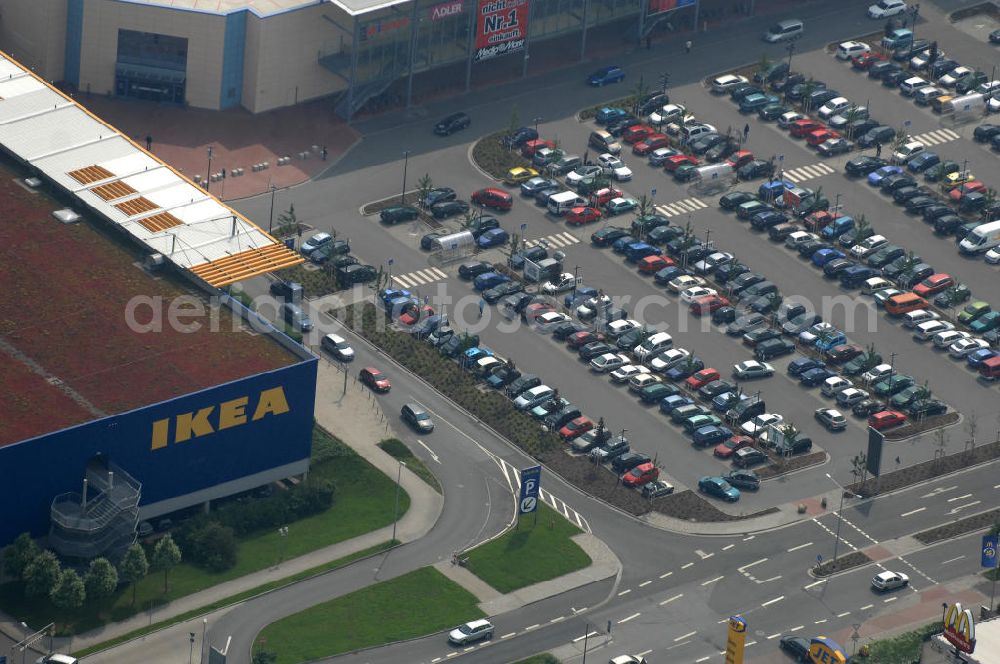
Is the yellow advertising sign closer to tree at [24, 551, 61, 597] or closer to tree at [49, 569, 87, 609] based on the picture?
tree at [49, 569, 87, 609]

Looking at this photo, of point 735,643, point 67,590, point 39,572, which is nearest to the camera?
point 735,643

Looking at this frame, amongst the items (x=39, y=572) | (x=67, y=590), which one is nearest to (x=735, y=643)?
(x=67, y=590)

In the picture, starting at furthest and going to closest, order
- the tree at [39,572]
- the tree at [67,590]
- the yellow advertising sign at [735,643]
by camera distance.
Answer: the tree at [39,572], the tree at [67,590], the yellow advertising sign at [735,643]

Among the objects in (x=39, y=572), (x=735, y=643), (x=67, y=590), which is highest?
(x=735, y=643)

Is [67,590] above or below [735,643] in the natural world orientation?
below

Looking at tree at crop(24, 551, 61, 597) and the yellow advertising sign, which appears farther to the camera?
tree at crop(24, 551, 61, 597)

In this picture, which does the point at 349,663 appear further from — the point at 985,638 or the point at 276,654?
the point at 985,638

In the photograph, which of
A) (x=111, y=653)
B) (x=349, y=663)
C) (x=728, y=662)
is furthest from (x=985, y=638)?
(x=111, y=653)

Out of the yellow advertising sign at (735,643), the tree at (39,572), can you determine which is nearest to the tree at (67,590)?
the tree at (39,572)

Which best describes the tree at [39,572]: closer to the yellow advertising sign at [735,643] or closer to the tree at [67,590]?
the tree at [67,590]

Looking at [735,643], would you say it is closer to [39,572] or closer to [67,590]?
[67,590]

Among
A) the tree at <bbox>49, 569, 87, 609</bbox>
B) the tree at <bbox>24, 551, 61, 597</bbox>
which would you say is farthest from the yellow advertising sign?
the tree at <bbox>24, 551, 61, 597</bbox>
